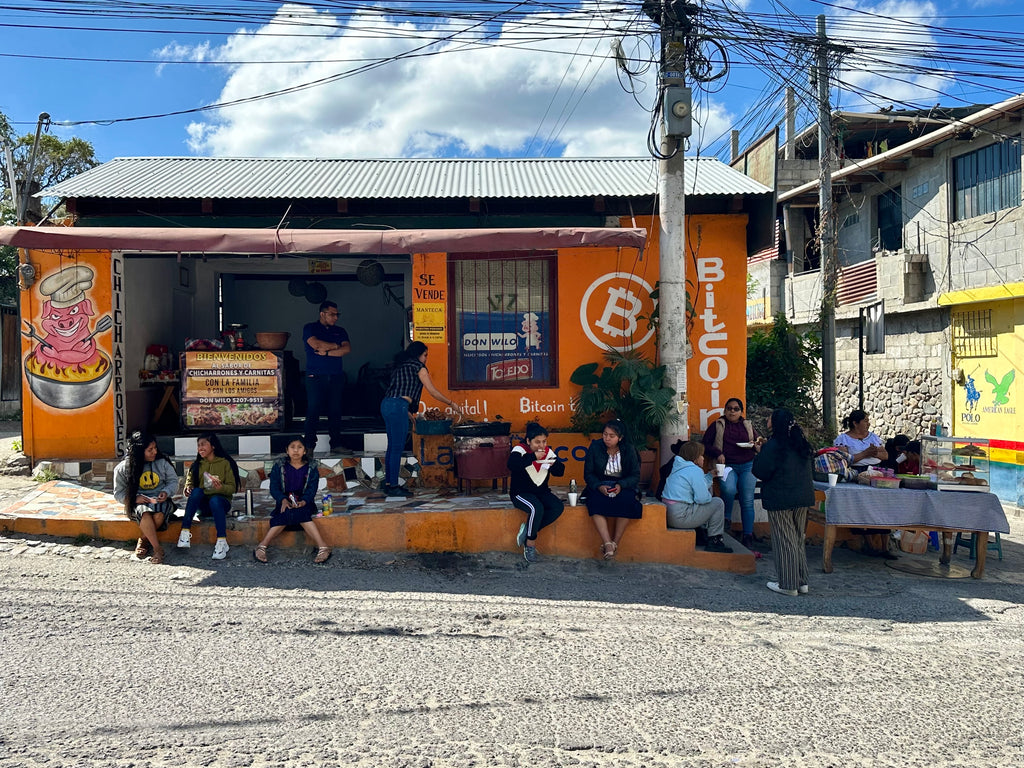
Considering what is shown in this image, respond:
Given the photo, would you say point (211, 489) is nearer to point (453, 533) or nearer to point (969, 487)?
point (453, 533)

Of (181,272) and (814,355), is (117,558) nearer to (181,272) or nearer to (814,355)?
(181,272)

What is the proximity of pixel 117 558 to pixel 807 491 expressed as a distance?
5978mm

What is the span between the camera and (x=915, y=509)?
6.84m

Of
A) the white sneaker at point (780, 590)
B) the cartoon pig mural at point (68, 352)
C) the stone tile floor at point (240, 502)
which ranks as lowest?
the white sneaker at point (780, 590)

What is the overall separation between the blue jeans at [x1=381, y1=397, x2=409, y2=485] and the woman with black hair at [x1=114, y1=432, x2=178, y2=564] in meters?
2.06

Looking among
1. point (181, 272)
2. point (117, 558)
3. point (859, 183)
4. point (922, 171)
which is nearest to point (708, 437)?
point (117, 558)

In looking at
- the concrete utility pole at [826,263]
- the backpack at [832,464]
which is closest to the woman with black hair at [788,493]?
the backpack at [832,464]

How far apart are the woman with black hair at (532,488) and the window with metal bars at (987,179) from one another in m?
10.7

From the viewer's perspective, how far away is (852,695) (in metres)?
4.27

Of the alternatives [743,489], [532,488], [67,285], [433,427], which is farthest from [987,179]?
[67,285]

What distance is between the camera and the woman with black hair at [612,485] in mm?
6773

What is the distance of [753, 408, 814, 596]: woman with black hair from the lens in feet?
20.6

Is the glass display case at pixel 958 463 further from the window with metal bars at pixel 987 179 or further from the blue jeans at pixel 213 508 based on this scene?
the window with metal bars at pixel 987 179

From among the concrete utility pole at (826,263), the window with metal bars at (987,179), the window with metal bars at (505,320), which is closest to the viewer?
the window with metal bars at (505,320)
